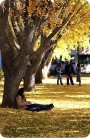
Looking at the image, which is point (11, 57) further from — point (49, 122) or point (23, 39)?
point (49, 122)

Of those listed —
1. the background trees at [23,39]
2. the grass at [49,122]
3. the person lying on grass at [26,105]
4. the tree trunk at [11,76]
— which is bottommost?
the grass at [49,122]

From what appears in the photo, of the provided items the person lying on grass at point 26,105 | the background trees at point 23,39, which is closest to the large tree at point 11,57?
the background trees at point 23,39

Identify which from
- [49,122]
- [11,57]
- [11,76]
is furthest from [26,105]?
[49,122]

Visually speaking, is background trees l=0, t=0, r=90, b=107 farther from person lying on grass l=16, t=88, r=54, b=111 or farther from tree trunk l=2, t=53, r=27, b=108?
person lying on grass l=16, t=88, r=54, b=111

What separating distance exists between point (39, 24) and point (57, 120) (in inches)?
252

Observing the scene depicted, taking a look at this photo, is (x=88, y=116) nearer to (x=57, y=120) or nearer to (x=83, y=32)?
(x=57, y=120)

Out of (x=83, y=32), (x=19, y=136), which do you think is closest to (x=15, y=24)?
(x=83, y=32)

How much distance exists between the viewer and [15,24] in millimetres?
23109

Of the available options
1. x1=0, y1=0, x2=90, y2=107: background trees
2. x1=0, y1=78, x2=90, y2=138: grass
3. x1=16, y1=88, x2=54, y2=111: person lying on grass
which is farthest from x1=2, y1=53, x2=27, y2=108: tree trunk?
x1=16, y1=88, x2=54, y2=111: person lying on grass

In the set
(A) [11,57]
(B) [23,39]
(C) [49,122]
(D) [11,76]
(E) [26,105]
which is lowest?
(C) [49,122]

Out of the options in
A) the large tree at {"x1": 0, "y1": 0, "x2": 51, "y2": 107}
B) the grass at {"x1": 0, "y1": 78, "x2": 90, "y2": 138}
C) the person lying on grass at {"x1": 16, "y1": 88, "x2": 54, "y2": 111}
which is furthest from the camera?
the large tree at {"x1": 0, "y1": 0, "x2": 51, "y2": 107}

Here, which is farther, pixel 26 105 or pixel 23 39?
pixel 23 39

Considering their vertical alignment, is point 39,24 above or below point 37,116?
above

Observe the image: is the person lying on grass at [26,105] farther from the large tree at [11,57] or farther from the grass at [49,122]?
the large tree at [11,57]
